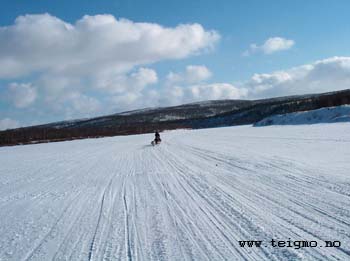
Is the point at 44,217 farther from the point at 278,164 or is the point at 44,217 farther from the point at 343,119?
the point at 343,119

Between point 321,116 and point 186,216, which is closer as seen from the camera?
point 186,216

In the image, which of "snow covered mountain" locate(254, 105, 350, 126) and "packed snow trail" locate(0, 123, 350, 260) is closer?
"packed snow trail" locate(0, 123, 350, 260)

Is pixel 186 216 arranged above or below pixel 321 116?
below

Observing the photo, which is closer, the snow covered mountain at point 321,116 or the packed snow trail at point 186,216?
the packed snow trail at point 186,216

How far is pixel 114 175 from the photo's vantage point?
13.7 metres

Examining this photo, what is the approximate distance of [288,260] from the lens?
452 centimetres

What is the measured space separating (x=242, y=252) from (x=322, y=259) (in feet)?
3.23

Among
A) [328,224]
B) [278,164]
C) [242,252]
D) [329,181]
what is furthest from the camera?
[278,164]

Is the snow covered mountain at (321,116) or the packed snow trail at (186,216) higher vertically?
the snow covered mountain at (321,116)

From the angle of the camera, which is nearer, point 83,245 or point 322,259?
point 322,259

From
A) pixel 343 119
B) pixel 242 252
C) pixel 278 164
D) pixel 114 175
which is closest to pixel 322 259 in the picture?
pixel 242 252

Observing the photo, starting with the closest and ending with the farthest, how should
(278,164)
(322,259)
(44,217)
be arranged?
(322,259) → (44,217) → (278,164)

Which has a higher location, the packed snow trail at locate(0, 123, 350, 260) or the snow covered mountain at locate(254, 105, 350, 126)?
the snow covered mountain at locate(254, 105, 350, 126)

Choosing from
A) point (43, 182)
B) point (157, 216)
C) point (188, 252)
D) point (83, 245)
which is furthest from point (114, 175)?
point (188, 252)
